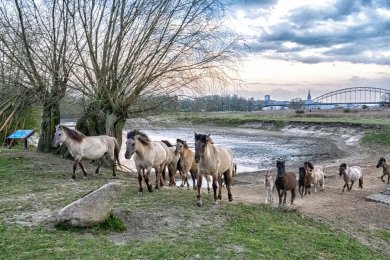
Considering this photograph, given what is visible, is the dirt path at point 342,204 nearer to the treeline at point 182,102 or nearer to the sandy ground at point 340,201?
the sandy ground at point 340,201

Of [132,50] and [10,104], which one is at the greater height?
[132,50]

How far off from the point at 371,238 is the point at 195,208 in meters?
3.81

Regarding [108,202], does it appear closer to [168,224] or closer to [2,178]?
[168,224]

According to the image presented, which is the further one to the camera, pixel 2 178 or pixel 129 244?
pixel 2 178

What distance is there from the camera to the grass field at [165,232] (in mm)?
6375

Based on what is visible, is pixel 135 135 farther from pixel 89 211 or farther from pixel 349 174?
pixel 349 174

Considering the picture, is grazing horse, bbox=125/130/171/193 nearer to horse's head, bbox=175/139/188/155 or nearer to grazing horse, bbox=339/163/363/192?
horse's head, bbox=175/139/188/155

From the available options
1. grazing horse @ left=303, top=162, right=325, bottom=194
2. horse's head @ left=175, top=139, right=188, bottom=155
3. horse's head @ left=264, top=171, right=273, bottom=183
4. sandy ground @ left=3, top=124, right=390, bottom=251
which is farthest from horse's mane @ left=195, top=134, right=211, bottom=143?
grazing horse @ left=303, top=162, right=325, bottom=194

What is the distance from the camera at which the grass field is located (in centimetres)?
638

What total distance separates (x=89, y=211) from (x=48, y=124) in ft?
35.9

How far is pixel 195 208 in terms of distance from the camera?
29.8 ft

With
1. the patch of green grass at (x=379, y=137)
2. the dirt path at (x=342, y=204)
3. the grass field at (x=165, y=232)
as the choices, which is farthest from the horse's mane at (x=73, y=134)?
the patch of green grass at (x=379, y=137)

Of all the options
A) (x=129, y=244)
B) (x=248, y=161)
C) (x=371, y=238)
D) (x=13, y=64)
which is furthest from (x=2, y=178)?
(x=248, y=161)

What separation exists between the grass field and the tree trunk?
6239 mm
